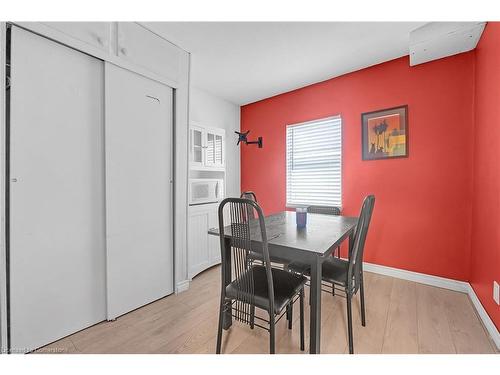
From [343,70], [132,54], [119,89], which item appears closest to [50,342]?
[119,89]

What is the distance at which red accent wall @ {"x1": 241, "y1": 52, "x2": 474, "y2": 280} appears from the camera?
7.27ft

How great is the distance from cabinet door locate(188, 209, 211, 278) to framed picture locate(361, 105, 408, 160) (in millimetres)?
2161

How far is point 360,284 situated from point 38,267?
7.61 ft

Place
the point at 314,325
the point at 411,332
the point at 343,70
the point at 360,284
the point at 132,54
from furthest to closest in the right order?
the point at 343,70 → the point at 132,54 → the point at 360,284 → the point at 411,332 → the point at 314,325

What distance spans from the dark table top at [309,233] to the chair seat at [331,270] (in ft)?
0.90

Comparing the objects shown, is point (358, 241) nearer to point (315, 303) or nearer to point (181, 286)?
point (315, 303)

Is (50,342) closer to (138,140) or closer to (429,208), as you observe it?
(138,140)

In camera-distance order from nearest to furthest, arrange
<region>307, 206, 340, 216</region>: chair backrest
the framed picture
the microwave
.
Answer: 1. the framed picture
2. <region>307, 206, 340, 216</region>: chair backrest
3. the microwave

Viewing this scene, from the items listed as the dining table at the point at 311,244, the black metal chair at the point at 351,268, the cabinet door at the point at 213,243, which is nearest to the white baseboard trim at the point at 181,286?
the cabinet door at the point at 213,243

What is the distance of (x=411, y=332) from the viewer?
1651mm

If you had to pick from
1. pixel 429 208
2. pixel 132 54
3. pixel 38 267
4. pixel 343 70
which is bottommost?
pixel 38 267

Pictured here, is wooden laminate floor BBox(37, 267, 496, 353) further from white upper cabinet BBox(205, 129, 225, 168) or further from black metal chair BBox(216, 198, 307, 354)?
white upper cabinet BBox(205, 129, 225, 168)

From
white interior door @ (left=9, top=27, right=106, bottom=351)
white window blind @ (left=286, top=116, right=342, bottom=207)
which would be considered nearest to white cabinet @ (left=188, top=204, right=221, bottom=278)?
white interior door @ (left=9, top=27, right=106, bottom=351)

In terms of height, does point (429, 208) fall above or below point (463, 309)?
above
